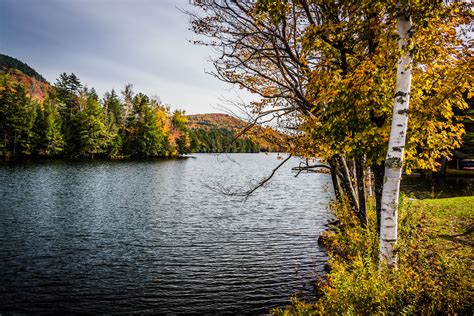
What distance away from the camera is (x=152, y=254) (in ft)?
44.0

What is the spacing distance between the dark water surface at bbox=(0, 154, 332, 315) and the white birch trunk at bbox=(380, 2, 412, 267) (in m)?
5.55

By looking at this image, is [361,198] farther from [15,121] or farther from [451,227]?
[15,121]

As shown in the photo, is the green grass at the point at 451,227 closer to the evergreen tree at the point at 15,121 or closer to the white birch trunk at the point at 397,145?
the white birch trunk at the point at 397,145

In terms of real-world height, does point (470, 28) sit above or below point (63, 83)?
below

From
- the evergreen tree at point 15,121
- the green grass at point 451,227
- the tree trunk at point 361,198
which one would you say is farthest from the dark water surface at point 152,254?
the evergreen tree at point 15,121

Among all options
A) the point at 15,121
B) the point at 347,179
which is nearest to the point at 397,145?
the point at 347,179

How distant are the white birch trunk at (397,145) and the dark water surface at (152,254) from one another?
18.2 ft

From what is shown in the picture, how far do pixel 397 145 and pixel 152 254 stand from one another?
461 inches

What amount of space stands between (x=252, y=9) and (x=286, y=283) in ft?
29.3

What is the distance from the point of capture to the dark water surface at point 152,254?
9.66 meters

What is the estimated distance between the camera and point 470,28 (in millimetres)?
5051

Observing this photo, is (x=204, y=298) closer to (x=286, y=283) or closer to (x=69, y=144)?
(x=286, y=283)

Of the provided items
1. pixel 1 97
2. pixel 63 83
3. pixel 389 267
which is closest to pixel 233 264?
pixel 389 267

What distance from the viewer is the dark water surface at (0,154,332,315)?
9656 mm
